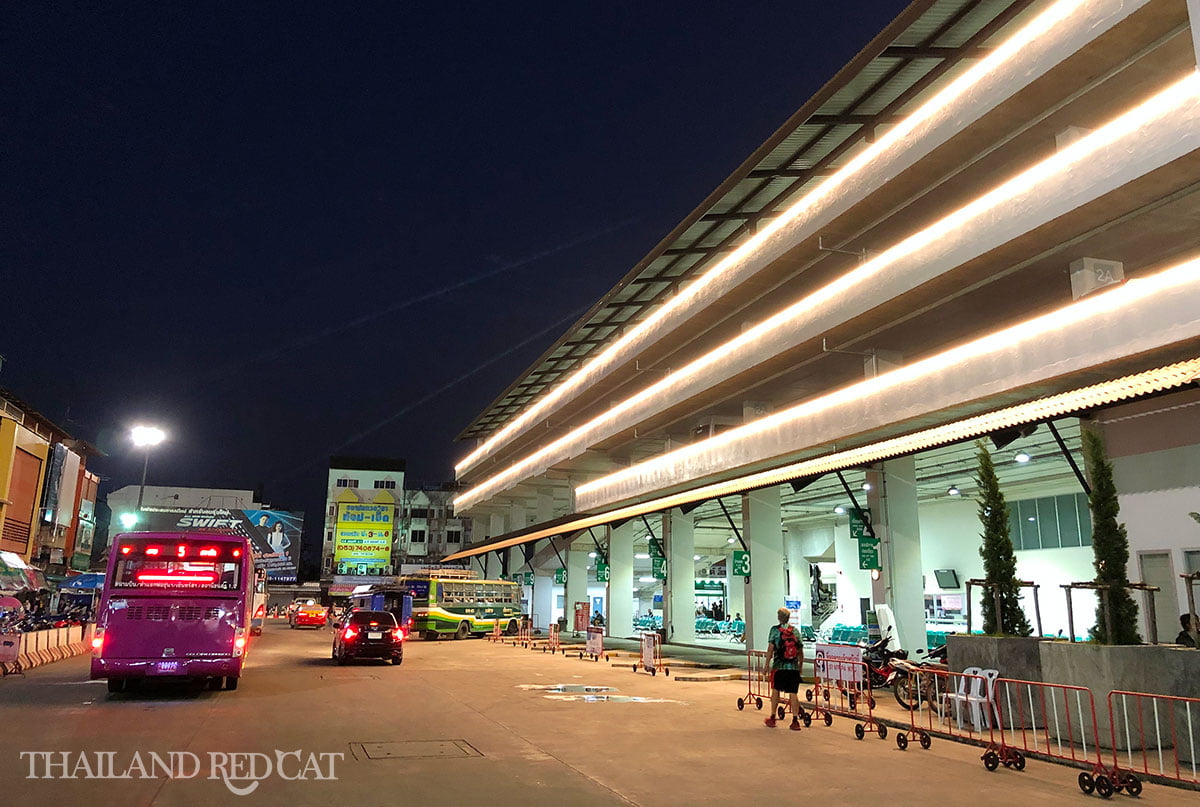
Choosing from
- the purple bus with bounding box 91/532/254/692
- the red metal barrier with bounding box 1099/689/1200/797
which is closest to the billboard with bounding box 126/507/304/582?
the purple bus with bounding box 91/532/254/692

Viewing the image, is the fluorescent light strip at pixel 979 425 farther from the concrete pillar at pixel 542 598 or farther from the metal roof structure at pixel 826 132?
the concrete pillar at pixel 542 598

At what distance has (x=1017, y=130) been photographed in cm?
1546

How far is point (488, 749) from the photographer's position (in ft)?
35.2

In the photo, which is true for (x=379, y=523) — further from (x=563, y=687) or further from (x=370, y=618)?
(x=563, y=687)

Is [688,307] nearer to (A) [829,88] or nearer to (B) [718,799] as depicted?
(A) [829,88]

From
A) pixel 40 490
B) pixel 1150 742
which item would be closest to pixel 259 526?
pixel 40 490

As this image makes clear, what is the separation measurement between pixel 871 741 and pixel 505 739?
212 inches

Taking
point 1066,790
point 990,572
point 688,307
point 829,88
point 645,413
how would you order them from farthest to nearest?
1. point 645,413
2. point 688,307
3. point 829,88
4. point 990,572
5. point 1066,790

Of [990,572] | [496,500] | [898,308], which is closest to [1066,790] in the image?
[990,572]

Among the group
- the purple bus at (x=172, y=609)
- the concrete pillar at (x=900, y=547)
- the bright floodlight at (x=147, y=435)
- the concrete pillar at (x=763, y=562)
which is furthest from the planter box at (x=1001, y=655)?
the bright floodlight at (x=147, y=435)

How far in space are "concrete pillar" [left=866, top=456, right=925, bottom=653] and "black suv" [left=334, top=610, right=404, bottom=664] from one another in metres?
14.2

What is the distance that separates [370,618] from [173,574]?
9.16 m

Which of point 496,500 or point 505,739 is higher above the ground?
point 496,500

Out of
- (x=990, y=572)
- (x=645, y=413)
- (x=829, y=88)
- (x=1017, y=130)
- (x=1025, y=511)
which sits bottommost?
(x=990, y=572)
